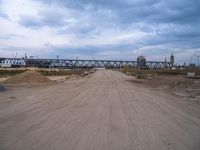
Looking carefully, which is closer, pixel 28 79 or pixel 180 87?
pixel 180 87

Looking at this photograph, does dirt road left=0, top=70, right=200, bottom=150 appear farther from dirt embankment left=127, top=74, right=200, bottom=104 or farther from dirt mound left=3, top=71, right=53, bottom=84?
dirt mound left=3, top=71, right=53, bottom=84

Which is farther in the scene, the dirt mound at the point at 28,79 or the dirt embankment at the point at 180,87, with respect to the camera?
the dirt mound at the point at 28,79

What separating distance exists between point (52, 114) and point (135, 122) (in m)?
4.29

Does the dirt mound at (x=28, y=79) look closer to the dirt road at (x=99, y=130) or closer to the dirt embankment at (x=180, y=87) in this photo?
the dirt embankment at (x=180, y=87)

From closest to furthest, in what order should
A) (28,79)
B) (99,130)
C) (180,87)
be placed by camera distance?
1. (99,130)
2. (180,87)
3. (28,79)

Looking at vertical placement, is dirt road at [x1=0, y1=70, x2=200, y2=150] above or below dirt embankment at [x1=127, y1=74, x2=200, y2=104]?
above

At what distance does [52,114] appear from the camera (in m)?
15.7

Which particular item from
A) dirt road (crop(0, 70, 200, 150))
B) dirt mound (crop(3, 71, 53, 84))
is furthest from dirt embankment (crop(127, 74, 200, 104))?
dirt mound (crop(3, 71, 53, 84))

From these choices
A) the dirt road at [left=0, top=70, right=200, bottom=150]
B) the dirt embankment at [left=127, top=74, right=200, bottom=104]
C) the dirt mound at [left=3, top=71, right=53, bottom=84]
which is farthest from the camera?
the dirt mound at [left=3, top=71, right=53, bottom=84]

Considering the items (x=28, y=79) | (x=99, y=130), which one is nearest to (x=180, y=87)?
(x=28, y=79)

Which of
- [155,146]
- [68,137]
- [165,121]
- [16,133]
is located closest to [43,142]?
[68,137]

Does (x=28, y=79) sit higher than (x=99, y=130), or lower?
lower

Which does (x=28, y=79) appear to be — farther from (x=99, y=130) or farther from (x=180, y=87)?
(x=99, y=130)

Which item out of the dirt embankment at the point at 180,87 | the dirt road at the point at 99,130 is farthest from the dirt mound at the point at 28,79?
the dirt road at the point at 99,130
